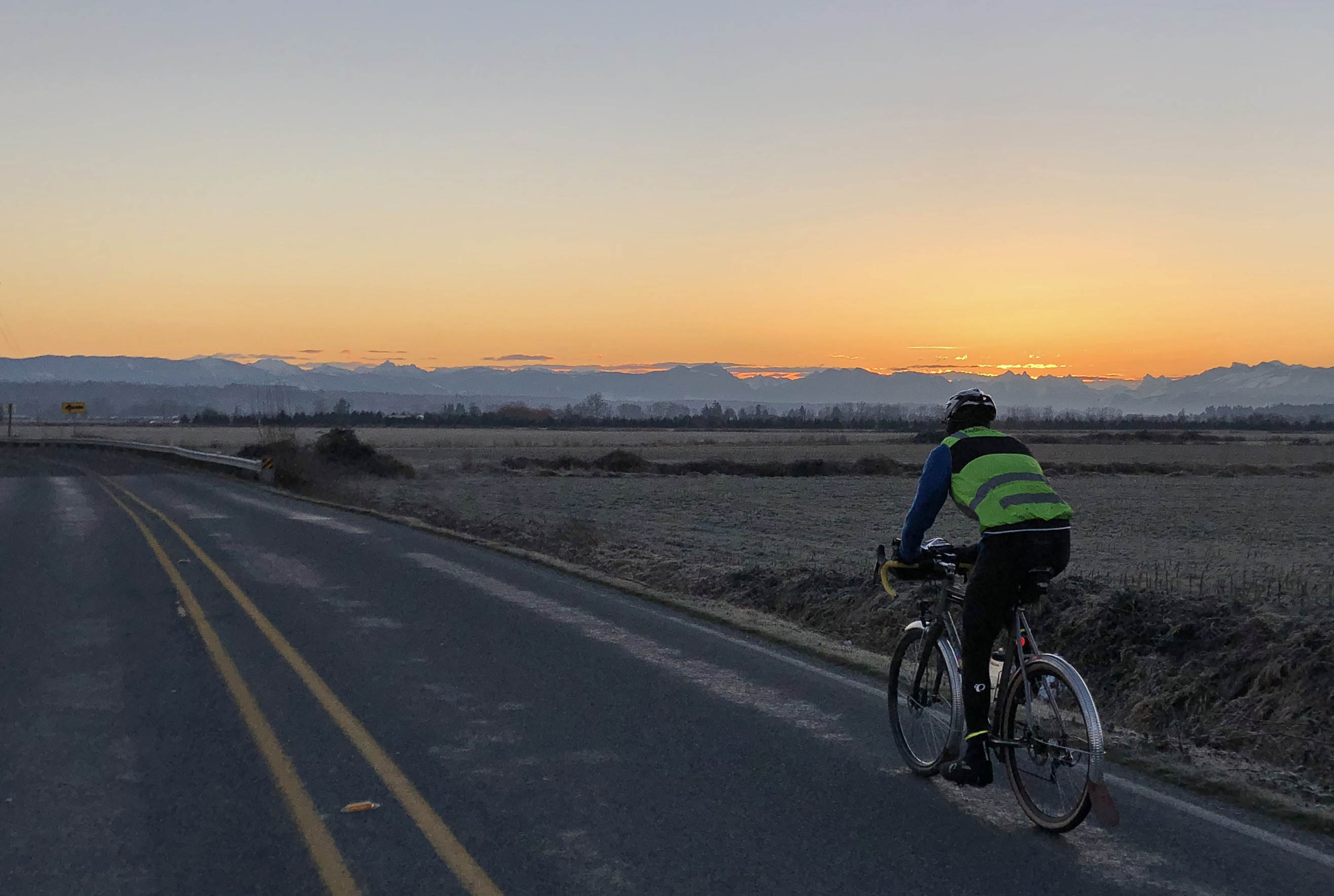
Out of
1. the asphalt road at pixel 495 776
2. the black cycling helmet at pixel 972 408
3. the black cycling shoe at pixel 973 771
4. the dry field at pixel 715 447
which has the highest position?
the black cycling helmet at pixel 972 408

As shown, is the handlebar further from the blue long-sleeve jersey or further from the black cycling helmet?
the black cycling helmet

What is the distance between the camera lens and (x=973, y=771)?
18.3 ft

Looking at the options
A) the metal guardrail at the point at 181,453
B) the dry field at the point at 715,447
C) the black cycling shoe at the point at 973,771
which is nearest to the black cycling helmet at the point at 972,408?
the black cycling shoe at the point at 973,771

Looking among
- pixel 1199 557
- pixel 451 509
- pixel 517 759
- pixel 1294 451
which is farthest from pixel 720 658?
pixel 1294 451

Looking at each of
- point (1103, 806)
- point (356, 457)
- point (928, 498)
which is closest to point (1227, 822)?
point (1103, 806)

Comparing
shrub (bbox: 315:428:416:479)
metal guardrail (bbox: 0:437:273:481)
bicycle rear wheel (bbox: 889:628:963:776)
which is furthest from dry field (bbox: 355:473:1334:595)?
bicycle rear wheel (bbox: 889:628:963:776)

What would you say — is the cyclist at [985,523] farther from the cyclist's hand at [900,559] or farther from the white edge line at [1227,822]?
the white edge line at [1227,822]

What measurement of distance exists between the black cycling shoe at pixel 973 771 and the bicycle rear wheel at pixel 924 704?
0.59 feet

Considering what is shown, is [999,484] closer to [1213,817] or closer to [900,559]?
[900,559]

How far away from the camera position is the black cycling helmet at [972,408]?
565cm

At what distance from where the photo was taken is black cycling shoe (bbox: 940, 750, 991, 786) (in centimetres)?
558

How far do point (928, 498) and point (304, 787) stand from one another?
140 inches

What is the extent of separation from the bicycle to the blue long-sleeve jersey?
0.11 metres

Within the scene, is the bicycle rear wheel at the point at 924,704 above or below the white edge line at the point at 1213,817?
above
